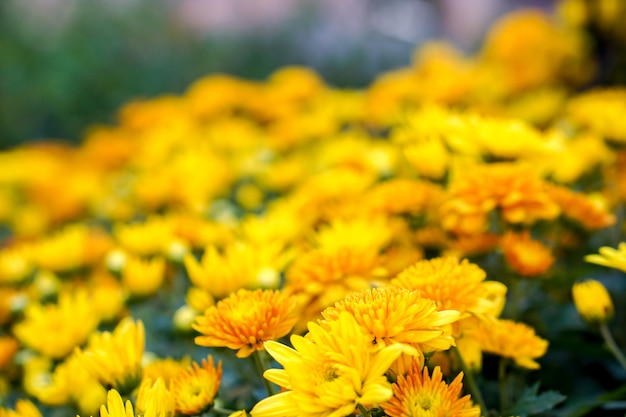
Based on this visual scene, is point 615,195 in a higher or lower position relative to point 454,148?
lower

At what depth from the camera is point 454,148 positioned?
107 cm

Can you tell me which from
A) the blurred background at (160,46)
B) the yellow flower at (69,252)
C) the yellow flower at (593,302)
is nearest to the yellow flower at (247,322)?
the yellow flower at (593,302)

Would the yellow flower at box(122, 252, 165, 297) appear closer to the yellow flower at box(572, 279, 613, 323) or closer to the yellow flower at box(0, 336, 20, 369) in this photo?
the yellow flower at box(0, 336, 20, 369)

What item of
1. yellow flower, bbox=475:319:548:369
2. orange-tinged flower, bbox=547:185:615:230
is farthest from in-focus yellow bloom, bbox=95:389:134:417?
orange-tinged flower, bbox=547:185:615:230

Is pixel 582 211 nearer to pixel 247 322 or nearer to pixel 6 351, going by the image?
pixel 247 322

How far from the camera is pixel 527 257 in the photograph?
852 millimetres

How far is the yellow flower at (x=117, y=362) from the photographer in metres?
0.74

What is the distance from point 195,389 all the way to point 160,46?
3.05 meters

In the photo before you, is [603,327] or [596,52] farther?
[596,52]

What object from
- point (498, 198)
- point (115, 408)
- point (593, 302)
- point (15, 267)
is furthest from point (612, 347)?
point (15, 267)

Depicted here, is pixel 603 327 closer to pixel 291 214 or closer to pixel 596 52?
pixel 291 214

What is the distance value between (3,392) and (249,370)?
37 centimetres

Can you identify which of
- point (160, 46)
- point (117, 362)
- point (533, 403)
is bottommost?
point (533, 403)

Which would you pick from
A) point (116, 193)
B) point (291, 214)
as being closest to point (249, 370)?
point (291, 214)
